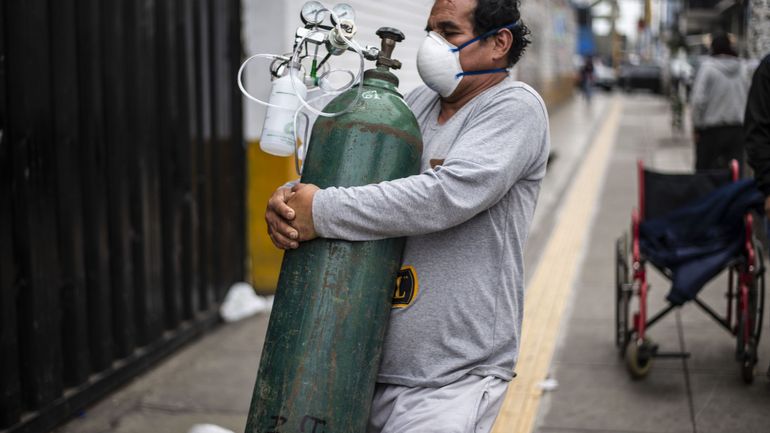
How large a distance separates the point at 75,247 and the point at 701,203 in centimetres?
328

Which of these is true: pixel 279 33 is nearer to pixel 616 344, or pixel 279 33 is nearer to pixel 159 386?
pixel 159 386

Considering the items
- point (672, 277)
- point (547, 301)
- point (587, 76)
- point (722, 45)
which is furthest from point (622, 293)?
point (587, 76)

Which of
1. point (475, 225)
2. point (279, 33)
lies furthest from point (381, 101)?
point (279, 33)

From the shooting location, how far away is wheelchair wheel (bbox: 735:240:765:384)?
15.1ft

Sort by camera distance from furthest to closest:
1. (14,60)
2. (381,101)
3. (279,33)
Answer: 1. (279,33)
2. (14,60)
3. (381,101)

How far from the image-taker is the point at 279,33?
20.6 ft

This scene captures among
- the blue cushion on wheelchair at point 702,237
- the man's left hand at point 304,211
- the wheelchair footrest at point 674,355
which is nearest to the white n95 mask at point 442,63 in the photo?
the man's left hand at point 304,211

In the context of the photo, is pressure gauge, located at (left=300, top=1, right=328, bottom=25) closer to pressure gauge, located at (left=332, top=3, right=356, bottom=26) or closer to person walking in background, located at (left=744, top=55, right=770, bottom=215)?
pressure gauge, located at (left=332, top=3, right=356, bottom=26)

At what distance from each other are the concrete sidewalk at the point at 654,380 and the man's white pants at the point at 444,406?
2210 millimetres

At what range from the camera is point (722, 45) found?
9.00m

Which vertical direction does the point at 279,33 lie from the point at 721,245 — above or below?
above

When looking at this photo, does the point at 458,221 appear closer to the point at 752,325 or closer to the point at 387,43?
the point at 387,43

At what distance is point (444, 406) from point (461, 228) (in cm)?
44

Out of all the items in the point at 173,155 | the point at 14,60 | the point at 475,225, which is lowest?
the point at 173,155
